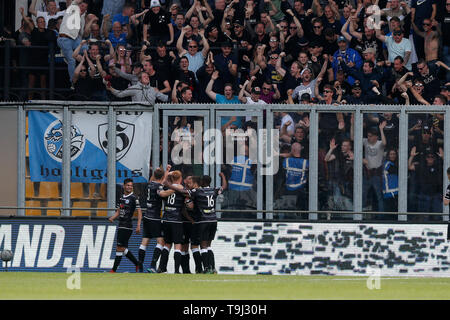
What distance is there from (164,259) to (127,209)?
121cm

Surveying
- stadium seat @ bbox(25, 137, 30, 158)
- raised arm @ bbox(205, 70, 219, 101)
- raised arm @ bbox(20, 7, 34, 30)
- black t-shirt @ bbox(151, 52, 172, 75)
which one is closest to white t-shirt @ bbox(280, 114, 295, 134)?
raised arm @ bbox(205, 70, 219, 101)

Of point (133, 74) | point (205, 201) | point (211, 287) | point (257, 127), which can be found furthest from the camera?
point (133, 74)

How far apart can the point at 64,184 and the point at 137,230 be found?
2443 millimetres

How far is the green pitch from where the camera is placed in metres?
18.1

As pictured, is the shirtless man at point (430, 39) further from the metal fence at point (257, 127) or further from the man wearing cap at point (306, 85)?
the man wearing cap at point (306, 85)

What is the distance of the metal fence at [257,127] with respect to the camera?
960 inches

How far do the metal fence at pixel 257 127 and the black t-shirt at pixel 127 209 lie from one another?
1012 mm

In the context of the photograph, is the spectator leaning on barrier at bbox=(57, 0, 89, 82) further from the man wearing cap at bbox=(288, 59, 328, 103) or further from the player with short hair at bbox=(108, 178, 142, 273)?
the man wearing cap at bbox=(288, 59, 328, 103)

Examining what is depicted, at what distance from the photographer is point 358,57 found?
25422mm

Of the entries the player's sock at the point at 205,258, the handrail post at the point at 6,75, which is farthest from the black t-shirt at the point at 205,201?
the handrail post at the point at 6,75

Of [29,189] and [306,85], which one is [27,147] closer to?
[29,189]

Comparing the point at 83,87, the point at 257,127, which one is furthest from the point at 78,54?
the point at 257,127

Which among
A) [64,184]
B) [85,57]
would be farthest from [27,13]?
[64,184]

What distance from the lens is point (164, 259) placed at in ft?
77.0
